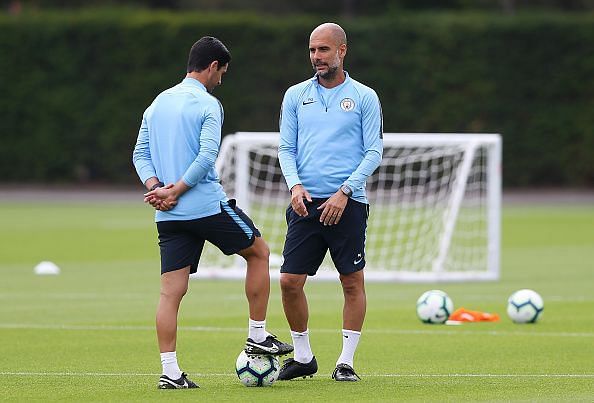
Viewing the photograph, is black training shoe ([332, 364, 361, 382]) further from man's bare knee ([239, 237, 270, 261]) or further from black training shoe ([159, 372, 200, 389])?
black training shoe ([159, 372, 200, 389])

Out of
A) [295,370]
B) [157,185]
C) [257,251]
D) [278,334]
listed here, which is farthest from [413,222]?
[157,185]

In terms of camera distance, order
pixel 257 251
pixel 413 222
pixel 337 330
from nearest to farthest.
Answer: pixel 257 251, pixel 337 330, pixel 413 222

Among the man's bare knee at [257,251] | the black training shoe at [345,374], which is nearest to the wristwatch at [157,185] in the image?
the man's bare knee at [257,251]

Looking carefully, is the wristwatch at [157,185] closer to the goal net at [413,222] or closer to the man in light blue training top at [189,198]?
the man in light blue training top at [189,198]

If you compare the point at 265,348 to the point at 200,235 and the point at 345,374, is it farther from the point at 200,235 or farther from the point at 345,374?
the point at 200,235

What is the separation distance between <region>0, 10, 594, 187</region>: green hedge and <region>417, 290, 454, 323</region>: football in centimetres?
2332

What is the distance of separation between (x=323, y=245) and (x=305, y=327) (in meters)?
0.56

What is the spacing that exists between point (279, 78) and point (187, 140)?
1121 inches

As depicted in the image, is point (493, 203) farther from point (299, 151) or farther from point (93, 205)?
point (93, 205)

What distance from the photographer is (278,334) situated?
40.5 ft

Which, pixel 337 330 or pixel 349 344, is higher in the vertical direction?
pixel 349 344

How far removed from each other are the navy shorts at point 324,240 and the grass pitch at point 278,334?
779mm

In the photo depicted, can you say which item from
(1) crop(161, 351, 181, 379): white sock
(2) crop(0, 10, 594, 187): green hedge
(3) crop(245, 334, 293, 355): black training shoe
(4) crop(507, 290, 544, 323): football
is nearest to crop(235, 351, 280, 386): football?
(3) crop(245, 334, 293, 355): black training shoe

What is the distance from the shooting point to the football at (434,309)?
1298 cm
